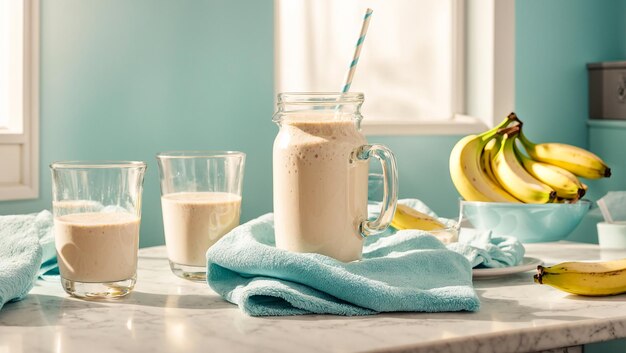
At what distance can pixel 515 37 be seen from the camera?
265 centimetres

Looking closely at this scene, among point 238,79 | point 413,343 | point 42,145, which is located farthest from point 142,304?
point 238,79

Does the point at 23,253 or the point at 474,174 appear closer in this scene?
the point at 23,253

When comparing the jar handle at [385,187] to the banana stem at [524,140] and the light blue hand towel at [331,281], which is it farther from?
the banana stem at [524,140]

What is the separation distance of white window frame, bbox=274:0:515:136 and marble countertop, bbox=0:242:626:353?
1374mm

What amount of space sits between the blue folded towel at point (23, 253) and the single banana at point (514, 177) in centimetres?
98

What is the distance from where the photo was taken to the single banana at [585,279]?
1233 millimetres

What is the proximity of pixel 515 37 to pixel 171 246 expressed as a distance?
1588 mm

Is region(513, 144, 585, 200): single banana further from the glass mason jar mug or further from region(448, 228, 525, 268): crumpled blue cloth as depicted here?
the glass mason jar mug

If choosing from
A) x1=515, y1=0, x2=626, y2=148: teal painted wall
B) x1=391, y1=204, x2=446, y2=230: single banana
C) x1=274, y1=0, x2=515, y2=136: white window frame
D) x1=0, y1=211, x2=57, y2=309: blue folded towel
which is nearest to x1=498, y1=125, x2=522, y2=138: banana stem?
x1=391, y1=204, x2=446, y2=230: single banana

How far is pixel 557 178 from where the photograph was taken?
1.97m

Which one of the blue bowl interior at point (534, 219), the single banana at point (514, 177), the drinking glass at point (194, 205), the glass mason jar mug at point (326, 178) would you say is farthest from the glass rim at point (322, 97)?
the single banana at point (514, 177)

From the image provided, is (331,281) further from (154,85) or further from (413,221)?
(154,85)

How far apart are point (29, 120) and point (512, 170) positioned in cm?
103

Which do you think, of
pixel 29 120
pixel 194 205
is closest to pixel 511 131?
pixel 194 205
